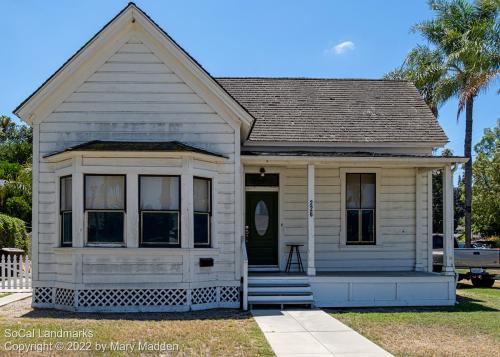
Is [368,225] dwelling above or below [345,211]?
below

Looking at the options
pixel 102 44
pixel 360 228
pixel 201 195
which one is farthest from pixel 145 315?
pixel 360 228

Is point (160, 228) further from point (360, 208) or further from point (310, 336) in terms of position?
point (360, 208)

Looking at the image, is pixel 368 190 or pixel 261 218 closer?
pixel 261 218

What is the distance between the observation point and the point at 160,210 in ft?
43.3

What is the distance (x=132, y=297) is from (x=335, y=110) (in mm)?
8259

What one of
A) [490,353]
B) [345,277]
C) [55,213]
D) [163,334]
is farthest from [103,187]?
[490,353]

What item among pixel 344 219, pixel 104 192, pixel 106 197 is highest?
pixel 104 192

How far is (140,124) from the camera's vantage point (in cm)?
1391

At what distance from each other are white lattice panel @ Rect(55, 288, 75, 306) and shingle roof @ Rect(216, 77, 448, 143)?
6.17 meters

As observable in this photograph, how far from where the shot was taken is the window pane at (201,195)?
A: 1359 centimetres

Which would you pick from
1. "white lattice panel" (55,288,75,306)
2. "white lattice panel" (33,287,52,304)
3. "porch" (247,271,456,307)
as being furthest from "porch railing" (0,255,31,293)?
"porch" (247,271,456,307)

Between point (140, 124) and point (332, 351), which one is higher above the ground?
point (140, 124)

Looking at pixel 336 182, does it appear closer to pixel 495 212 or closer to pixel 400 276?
pixel 400 276

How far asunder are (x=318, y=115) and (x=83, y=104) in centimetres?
684
